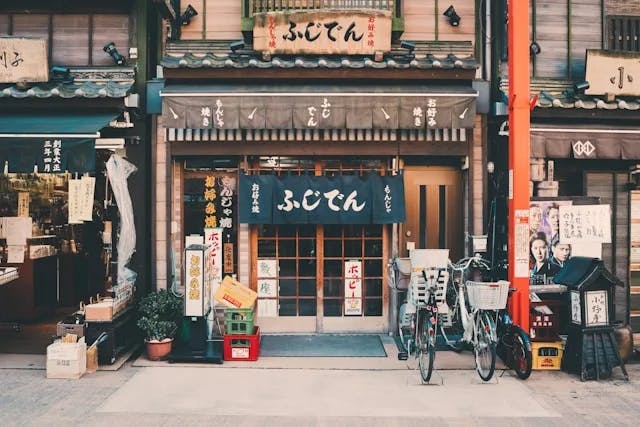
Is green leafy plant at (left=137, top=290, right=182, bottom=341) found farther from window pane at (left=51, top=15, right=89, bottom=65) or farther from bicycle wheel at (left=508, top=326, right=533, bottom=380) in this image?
bicycle wheel at (left=508, top=326, right=533, bottom=380)

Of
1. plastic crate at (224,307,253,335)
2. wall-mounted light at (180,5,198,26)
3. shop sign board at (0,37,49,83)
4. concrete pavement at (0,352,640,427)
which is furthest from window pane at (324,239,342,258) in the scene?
shop sign board at (0,37,49,83)

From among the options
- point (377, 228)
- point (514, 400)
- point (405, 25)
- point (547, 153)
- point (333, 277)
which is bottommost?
point (514, 400)

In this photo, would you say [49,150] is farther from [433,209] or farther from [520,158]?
[520,158]

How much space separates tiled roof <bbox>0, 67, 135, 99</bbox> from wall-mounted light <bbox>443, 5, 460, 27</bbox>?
20.7ft

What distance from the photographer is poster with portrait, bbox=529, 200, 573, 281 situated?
1004 cm

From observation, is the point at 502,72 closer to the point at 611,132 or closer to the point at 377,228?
the point at 611,132

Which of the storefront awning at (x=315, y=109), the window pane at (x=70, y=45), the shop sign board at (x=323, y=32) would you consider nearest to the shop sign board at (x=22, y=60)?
→ the window pane at (x=70, y=45)

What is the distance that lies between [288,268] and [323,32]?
4.68 m

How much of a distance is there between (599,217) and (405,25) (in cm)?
528

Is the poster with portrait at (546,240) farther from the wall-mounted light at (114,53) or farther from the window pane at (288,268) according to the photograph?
the wall-mounted light at (114,53)

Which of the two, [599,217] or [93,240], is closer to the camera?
[599,217]

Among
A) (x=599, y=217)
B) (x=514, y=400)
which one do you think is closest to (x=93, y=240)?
(x=514, y=400)

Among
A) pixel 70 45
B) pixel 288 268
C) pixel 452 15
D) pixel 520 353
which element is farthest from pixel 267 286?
pixel 452 15

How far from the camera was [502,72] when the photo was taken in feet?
35.0
